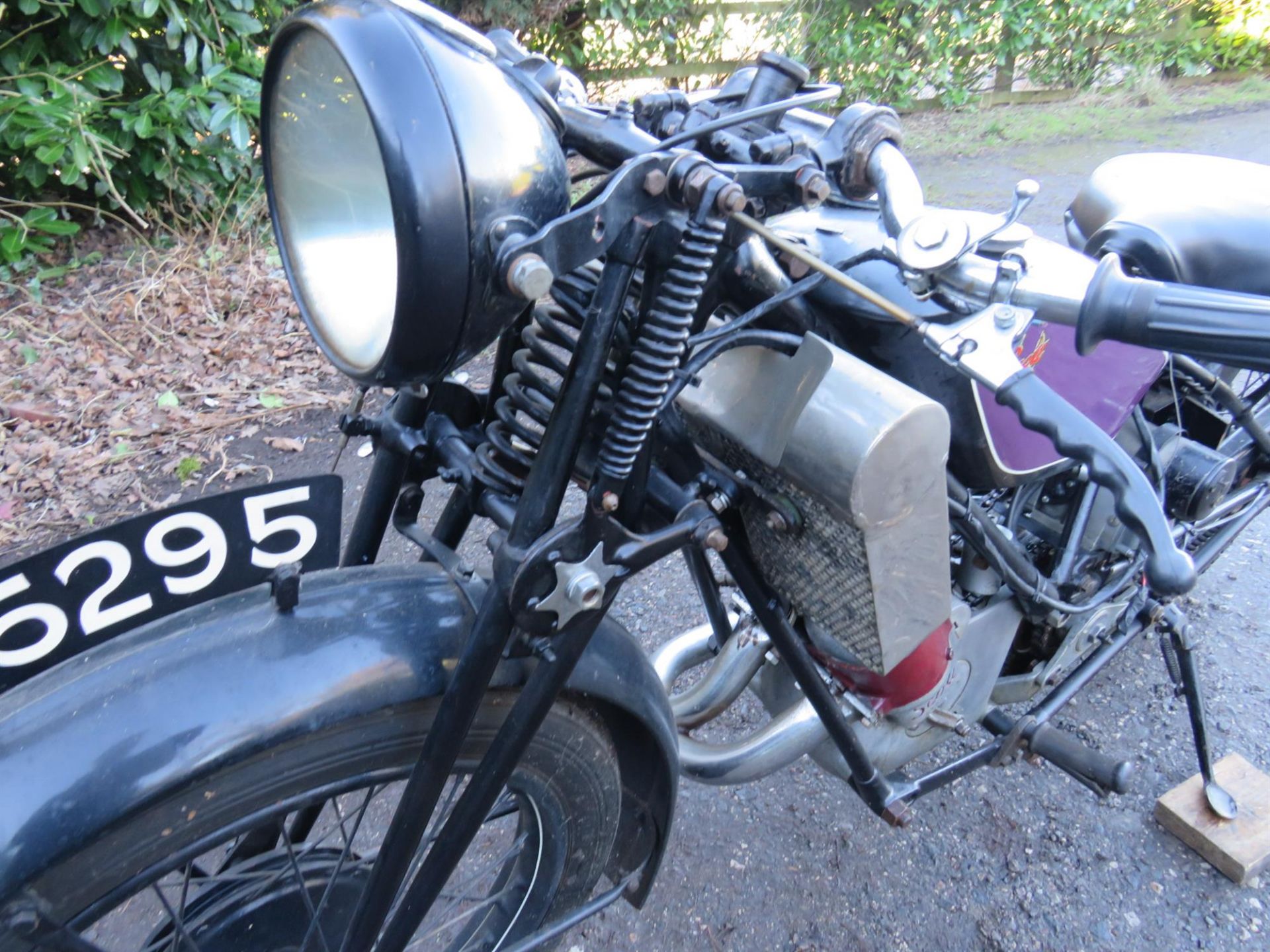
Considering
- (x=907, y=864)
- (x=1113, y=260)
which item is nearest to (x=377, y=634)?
(x=1113, y=260)

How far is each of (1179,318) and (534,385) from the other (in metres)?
0.62

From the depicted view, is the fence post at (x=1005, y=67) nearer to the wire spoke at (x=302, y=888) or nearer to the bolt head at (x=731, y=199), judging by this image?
the bolt head at (x=731, y=199)

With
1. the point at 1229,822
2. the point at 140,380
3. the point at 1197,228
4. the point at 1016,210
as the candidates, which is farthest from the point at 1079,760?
the point at 140,380

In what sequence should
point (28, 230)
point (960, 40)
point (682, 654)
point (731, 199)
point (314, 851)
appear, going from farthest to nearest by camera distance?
point (960, 40)
point (28, 230)
point (682, 654)
point (314, 851)
point (731, 199)

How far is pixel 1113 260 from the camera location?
0.87 metres

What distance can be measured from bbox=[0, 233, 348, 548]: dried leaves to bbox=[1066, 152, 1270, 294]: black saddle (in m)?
2.35

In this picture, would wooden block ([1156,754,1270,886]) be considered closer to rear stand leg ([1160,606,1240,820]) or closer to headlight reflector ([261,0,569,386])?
rear stand leg ([1160,606,1240,820])

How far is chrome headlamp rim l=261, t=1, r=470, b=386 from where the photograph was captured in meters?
0.71

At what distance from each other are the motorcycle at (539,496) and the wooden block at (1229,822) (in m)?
0.84

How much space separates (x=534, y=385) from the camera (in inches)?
39.7

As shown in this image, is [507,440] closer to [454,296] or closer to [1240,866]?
[454,296]

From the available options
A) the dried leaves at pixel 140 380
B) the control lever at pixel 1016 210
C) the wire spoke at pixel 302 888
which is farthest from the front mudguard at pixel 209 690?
the dried leaves at pixel 140 380

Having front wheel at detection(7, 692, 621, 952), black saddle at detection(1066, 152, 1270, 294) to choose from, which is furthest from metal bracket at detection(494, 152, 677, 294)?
black saddle at detection(1066, 152, 1270, 294)

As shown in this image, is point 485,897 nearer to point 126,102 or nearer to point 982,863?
point 982,863
